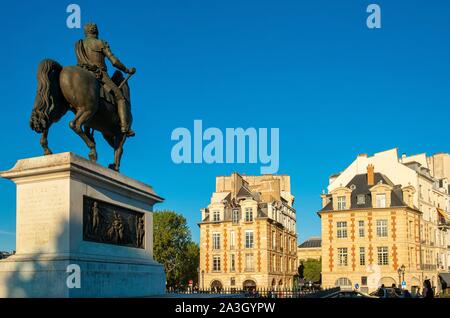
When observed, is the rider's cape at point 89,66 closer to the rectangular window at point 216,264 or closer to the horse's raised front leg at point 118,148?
the horse's raised front leg at point 118,148

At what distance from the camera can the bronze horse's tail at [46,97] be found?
46.8 feet

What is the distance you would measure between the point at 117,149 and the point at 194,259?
65.4m

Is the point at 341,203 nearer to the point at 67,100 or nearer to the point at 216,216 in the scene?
the point at 216,216

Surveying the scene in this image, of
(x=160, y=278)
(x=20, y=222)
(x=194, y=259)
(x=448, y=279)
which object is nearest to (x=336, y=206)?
(x=448, y=279)

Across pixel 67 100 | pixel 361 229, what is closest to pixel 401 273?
pixel 361 229

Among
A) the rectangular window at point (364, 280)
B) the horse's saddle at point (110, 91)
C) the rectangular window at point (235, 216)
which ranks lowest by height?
the rectangular window at point (364, 280)

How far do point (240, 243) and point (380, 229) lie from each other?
16.2 meters

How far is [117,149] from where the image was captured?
56.3 ft

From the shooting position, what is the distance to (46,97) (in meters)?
14.4

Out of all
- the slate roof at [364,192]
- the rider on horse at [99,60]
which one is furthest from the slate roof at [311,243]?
the rider on horse at [99,60]

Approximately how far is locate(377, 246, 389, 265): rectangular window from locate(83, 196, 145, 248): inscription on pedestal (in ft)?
154

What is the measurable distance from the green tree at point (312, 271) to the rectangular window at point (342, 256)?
1499 inches

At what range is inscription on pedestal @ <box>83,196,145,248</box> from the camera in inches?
555
